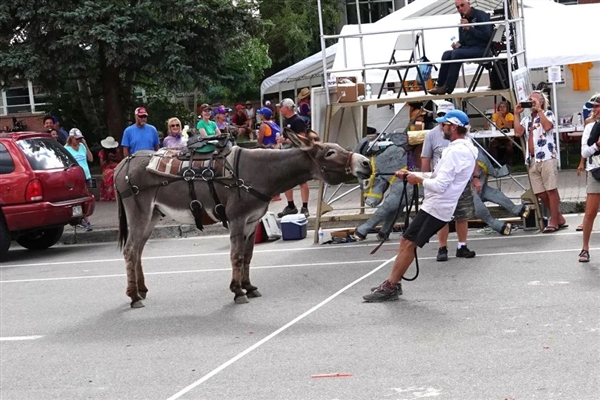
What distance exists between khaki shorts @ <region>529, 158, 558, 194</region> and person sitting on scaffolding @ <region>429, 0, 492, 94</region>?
1.58 meters

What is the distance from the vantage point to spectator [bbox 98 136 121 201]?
2127cm

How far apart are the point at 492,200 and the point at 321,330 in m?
Answer: 5.89

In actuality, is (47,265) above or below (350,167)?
below

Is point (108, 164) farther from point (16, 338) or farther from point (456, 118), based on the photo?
point (456, 118)

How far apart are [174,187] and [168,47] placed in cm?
1064

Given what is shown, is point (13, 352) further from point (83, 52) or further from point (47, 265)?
point (83, 52)

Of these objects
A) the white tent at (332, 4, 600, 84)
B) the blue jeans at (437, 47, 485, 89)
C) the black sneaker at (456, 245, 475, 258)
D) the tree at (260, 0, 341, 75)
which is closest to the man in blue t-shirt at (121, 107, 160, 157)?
the white tent at (332, 4, 600, 84)

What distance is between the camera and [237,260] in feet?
36.1

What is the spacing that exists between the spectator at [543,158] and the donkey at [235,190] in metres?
4.26

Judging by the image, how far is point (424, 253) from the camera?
44.6 feet

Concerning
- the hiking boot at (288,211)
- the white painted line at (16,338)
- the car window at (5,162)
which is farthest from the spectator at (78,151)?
the white painted line at (16,338)

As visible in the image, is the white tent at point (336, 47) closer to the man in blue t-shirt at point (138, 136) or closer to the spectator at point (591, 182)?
the man in blue t-shirt at point (138, 136)

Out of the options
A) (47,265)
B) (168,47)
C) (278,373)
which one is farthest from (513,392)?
(168,47)

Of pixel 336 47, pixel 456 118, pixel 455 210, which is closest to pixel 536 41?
pixel 336 47
